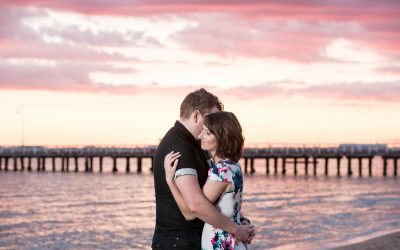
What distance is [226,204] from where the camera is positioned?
4.33 meters

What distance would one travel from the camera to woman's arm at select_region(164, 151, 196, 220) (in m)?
4.23

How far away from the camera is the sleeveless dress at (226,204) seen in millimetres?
4270

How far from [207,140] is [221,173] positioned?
0.21 metres

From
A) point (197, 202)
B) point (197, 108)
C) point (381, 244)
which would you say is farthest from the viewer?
point (381, 244)

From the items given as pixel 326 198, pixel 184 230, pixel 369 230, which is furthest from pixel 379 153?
pixel 184 230

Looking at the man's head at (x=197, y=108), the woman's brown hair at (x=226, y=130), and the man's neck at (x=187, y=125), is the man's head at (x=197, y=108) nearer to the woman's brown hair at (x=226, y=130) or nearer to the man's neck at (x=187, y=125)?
the man's neck at (x=187, y=125)

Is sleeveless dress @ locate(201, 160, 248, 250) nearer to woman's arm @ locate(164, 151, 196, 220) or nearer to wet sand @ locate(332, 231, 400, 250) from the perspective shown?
woman's arm @ locate(164, 151, 196, 220)

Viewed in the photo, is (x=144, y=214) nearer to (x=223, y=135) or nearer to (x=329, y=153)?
(x=223, y=135)

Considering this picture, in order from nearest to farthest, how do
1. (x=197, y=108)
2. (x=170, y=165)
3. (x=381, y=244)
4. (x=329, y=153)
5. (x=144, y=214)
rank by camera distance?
(x=170, y=165) → (x=197, y=108) → (x=381, y=244) → (x=144, y=214) → (x=329, y=153)

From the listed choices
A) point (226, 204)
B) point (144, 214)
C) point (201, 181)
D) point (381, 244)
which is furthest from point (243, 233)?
point (144, 214)

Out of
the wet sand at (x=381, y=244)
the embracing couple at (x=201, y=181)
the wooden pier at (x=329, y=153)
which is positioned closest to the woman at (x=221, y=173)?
the embracing couple at (x=201, y=181)

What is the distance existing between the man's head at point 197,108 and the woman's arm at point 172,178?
240 mm

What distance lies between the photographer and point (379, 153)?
7469 cm

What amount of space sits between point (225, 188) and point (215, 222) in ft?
0.71
